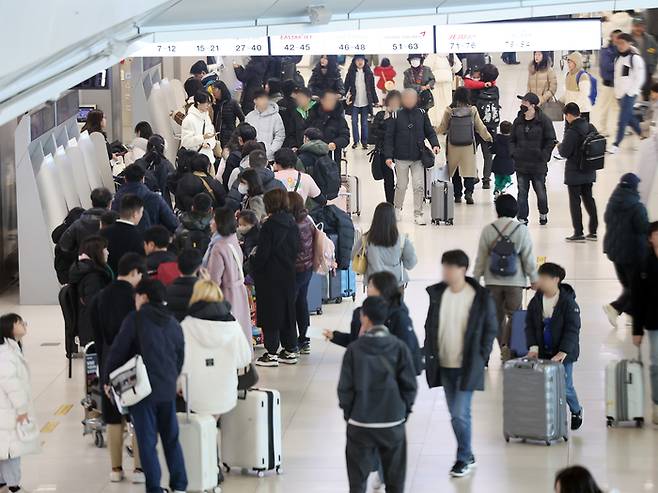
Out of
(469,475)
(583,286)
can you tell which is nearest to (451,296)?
(469,475)

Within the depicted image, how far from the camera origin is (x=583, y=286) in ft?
54.5

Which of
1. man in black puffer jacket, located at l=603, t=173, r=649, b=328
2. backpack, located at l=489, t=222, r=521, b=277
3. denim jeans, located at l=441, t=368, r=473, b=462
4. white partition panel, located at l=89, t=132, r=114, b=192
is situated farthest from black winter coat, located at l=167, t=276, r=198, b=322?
white partition panel, located at l=89, t=132, r=114, b=192

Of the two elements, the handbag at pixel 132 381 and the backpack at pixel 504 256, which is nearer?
the handbag at pixel 132 381

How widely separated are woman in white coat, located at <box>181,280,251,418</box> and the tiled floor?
0.70 m

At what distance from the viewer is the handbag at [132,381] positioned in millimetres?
9500

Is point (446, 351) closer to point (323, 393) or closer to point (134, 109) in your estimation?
point (323, 393)

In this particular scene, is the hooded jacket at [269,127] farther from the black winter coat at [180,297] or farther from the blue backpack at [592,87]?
the blue backpack at [592,87]

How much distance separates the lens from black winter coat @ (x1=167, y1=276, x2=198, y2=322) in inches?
417

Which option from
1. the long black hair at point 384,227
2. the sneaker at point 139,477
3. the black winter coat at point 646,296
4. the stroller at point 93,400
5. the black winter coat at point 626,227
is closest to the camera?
the sneaker at point 139,477

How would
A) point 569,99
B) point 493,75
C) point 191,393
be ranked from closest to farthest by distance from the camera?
point 191,393
point 493,75
point 569,99

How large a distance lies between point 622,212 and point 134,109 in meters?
12.0

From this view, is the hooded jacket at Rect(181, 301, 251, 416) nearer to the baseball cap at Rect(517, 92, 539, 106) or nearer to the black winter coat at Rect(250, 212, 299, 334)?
the black winter coat at Rect(250, 212, 299, 334)

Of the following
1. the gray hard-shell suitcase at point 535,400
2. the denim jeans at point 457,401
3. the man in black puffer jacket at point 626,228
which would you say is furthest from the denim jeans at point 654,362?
the man in black puffer jacket at point 626,228

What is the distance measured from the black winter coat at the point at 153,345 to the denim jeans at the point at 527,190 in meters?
10.1
